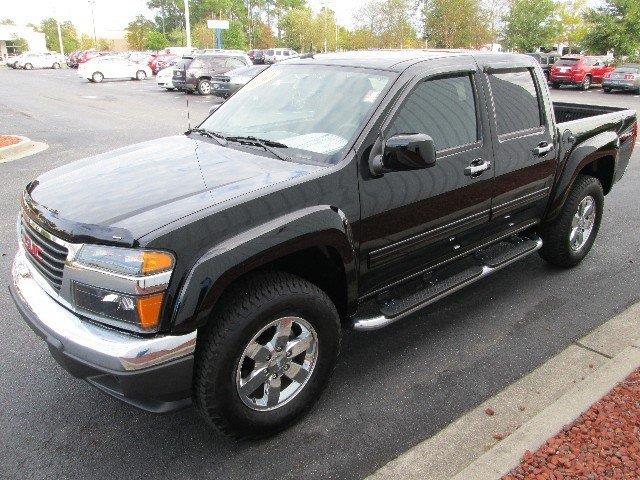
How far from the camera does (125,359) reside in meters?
2.32

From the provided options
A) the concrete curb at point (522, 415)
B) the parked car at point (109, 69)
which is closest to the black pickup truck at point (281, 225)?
the concrete curb at point (522, 415)

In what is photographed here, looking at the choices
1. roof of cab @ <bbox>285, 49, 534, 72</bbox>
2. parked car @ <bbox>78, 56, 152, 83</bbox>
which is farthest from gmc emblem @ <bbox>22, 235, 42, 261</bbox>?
parked car @ <bbox>78, 56, 152, 83</bbox>

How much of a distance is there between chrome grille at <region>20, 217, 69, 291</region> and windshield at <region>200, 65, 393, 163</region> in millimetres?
1302

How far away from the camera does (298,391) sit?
2973mm

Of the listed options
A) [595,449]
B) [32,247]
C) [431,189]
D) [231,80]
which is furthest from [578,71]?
[32,247]

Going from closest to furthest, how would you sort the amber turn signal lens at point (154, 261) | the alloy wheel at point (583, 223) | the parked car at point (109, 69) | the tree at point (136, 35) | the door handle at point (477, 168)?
the amber turn signal lens at point (154, 261)
the door handle at point (477, 168)
the alloy wheel at point (583, 223)
the parked car at point (109, 69)
the tree at point (136, 35)

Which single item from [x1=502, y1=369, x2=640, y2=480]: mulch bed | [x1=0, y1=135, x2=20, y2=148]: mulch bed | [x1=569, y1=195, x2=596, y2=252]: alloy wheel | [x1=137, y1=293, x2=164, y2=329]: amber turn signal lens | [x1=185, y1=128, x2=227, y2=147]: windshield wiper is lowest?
[x1=0, y1=135, x2=20, y2=148]: mulch bed

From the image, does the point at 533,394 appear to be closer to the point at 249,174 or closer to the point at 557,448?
the point at 557,448

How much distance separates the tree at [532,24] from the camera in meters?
40.4

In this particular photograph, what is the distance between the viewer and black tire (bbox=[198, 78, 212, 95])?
74.3 feet

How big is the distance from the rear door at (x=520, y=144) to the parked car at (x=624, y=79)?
2254cm

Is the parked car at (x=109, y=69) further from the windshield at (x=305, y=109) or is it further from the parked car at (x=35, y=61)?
the windshield at (x=305, y=109)

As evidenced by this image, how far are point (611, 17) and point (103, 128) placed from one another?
2971cm

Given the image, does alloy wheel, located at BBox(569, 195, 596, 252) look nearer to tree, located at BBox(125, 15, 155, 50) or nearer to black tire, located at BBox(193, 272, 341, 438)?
black tire, located at BBox(193, 272, 341, 438)
